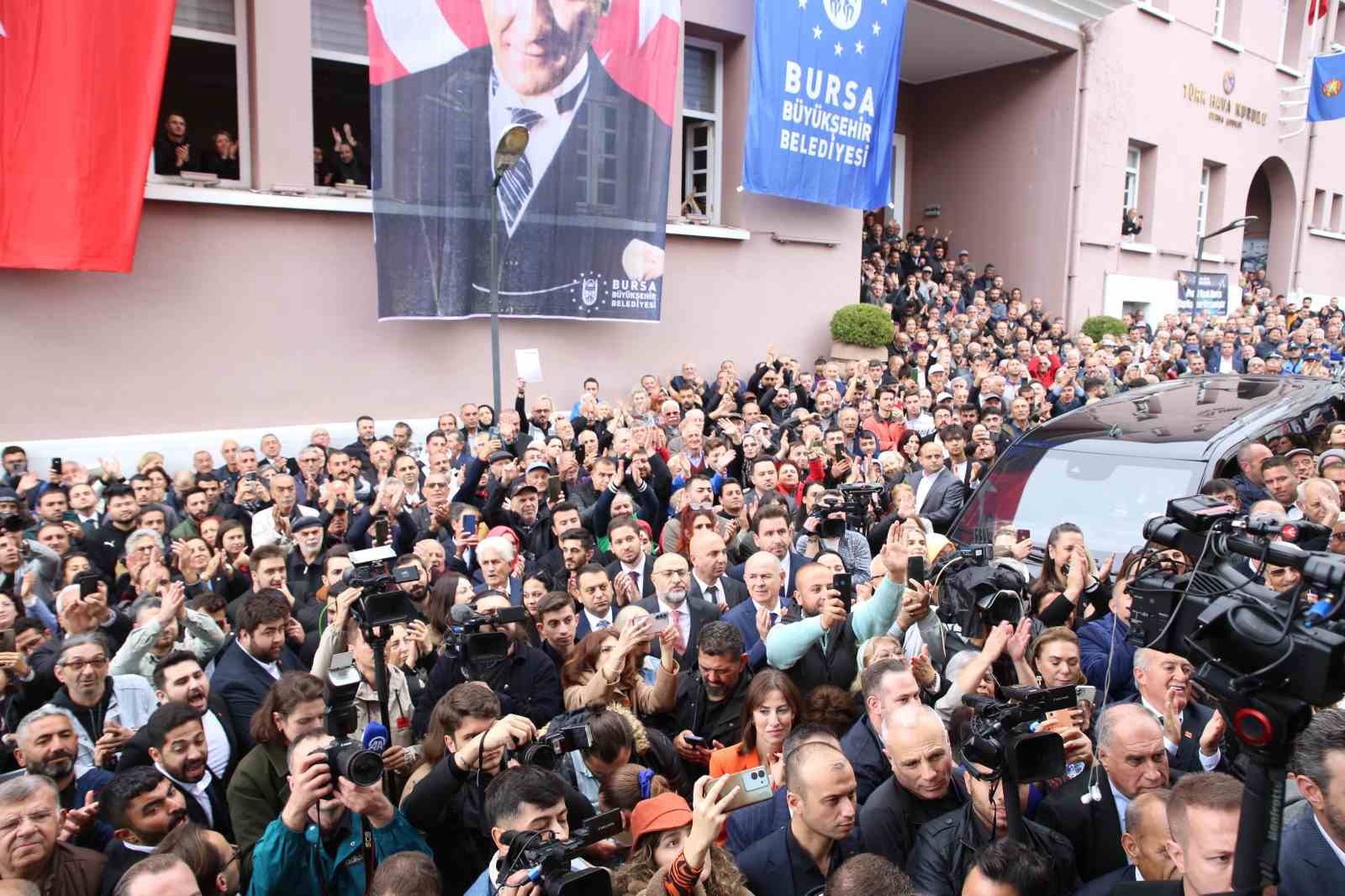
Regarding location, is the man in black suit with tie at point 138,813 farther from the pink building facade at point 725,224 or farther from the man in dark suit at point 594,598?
the pink building facade at point 725,224

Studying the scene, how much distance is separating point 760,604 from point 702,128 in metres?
10.3

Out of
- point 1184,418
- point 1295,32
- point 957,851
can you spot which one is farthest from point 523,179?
point 1295,32

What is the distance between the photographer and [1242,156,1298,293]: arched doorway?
24.8 metres

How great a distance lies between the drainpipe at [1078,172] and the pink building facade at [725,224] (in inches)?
2.0

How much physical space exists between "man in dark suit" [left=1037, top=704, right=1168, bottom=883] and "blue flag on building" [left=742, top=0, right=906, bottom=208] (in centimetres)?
1079

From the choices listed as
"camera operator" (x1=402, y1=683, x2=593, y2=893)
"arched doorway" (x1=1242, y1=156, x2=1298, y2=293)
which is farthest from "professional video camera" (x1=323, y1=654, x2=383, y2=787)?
"arched doorway" (x1=1242, y1=156, x2=1298, y2=293)

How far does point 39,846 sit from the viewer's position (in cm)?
304

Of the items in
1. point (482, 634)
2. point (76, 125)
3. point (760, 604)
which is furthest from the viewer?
point (76, 125)

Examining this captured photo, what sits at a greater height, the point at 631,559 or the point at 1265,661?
the point at 1265,661

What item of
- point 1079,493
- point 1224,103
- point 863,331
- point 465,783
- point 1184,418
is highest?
point 1224,103

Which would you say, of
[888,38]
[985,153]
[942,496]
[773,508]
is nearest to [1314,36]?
[985,153]

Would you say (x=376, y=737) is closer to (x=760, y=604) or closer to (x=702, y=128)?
(x=760, y=604)

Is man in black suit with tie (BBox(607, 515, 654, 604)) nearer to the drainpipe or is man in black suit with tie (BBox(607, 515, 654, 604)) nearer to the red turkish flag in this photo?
the red turkish flag

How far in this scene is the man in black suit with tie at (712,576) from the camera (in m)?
5.52
